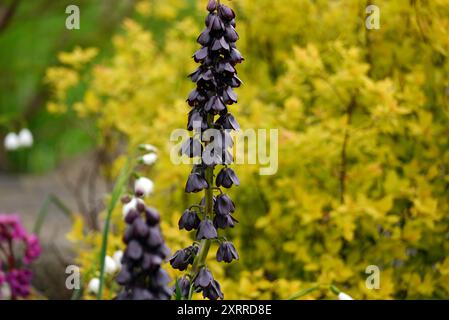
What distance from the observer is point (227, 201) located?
8.03ft

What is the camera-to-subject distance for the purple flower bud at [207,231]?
2.39 metres

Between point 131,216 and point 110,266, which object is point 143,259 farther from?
point 110,266

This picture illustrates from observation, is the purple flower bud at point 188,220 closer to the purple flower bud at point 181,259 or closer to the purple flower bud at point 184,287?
the purple flower bud at point 181,259

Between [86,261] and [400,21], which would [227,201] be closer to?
[86,261]

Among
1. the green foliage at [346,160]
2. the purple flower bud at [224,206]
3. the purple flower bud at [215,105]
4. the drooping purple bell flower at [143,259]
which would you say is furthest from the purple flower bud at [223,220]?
the green foliage at [346,160]

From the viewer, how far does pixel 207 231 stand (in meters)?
2.39

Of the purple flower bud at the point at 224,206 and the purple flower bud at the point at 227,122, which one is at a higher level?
the purple flower bud at the point at 227,122

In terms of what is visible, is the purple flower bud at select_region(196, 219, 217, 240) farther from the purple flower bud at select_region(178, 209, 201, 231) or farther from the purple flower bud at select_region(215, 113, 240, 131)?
the purple flower bud at select_region(215, 113, 240, 131)

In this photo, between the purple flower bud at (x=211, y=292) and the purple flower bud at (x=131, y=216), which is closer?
the purple flower bud at (x=131, y=216)

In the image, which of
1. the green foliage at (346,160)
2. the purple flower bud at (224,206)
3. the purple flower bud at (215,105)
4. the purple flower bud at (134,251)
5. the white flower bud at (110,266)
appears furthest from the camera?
the green foliage at (346,160)

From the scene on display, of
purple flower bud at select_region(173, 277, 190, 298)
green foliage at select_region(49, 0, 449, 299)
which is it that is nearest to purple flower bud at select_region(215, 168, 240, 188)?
purple flower bud at select_region(173, 277, 190, 298)

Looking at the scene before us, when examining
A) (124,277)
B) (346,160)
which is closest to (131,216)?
(124,277)
